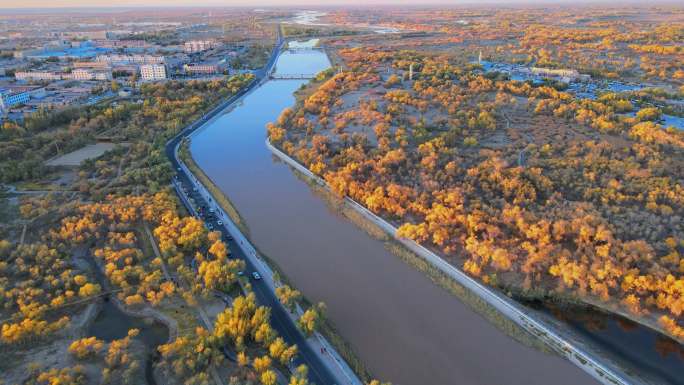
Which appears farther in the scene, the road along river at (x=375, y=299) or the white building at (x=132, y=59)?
the white building at (x=132, y=59)

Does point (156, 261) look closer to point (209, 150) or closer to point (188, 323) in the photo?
point (188, 323)

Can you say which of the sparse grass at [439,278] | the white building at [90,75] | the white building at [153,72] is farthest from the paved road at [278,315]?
the white building at [90,75]

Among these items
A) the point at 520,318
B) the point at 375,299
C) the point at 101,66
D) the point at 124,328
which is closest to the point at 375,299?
the point at 375,299

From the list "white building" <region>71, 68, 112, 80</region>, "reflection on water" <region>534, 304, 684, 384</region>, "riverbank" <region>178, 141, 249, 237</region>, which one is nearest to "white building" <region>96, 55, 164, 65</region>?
"white building" <region>71, 68, 112, 80</region>

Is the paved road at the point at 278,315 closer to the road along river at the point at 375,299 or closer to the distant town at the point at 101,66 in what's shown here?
the road along river at the point at 375,299

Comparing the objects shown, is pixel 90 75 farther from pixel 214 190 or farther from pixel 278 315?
pixel 278 315

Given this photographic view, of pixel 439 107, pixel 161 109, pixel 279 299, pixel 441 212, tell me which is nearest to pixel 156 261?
pixel 279 299

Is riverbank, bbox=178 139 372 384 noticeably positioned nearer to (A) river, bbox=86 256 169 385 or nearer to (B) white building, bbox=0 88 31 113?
(A) river, bbox=86 256 169 385
